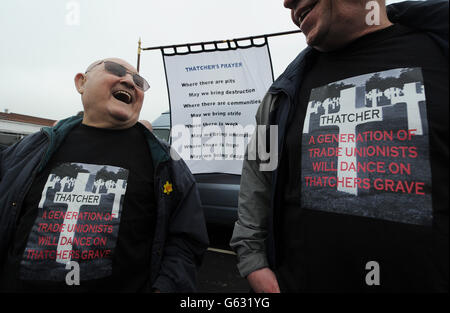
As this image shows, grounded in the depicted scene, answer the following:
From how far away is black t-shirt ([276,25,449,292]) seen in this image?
0.82 metres

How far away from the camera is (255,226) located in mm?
1241

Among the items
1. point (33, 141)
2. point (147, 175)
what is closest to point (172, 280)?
point (147, 175)

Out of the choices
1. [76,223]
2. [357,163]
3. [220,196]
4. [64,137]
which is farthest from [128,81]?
[220,196]

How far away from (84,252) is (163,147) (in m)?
0.70

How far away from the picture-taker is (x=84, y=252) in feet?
3.88

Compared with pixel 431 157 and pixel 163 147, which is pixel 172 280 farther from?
pixel 431 157

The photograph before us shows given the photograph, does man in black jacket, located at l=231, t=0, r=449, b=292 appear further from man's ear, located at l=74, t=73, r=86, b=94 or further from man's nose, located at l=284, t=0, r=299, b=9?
man's ear, located at l=74, t=73, r=86, b=94

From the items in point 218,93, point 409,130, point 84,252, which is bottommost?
point 84,252

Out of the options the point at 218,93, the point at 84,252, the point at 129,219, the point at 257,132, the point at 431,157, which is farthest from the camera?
the point at 218,93

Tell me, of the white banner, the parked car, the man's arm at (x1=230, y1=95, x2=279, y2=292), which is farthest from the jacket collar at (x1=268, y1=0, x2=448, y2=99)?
the parked car

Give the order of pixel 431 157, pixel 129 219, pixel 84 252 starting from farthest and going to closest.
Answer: pixel 129 219
pixel 84 252
pixel 431 157

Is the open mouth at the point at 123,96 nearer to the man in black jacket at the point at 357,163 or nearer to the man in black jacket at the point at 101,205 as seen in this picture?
the man in black jacket at the point at 101,205
